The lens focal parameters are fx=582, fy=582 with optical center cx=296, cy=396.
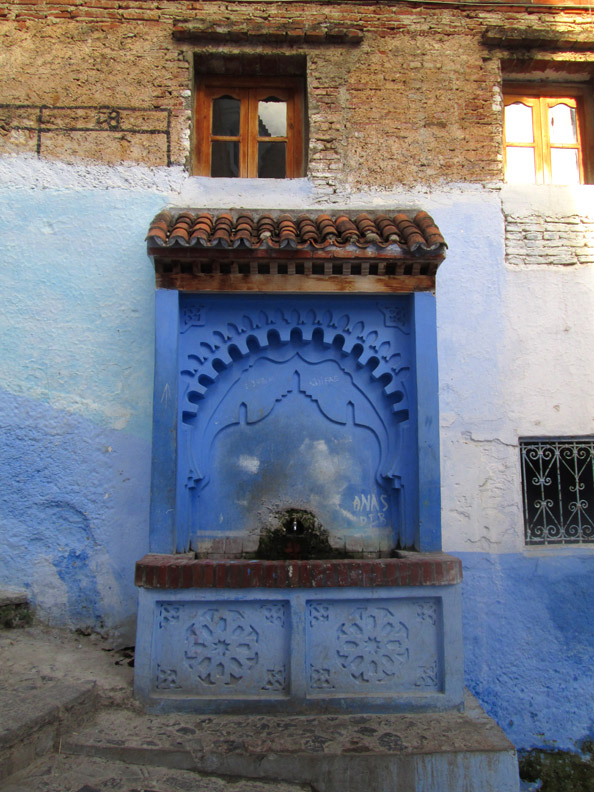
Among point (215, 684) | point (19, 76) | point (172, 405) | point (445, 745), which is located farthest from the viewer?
point (19, 76)

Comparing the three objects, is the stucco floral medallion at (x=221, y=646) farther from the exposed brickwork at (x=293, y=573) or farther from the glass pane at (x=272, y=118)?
the glass pane at (x=272, y=118)

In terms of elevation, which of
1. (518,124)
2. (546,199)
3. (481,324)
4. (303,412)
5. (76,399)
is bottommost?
(303,412)

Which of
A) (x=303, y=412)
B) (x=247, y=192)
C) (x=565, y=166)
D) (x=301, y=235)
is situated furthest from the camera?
(x=565, y=166)

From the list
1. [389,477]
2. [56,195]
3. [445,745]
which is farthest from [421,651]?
[56,195]

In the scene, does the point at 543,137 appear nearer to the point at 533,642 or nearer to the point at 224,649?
the point at 533,642

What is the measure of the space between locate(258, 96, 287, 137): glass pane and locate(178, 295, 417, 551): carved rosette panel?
192 centimetres

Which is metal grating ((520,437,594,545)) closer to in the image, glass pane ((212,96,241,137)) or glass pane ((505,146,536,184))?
glass pane ((505,146,536,184))

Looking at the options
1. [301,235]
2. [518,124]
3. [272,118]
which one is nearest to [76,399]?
[301,235]

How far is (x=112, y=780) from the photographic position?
9.84 feet

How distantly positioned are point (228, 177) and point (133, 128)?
34.9 inches

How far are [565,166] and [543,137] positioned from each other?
0.34m

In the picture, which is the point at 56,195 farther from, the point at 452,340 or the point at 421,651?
the point at 421,651

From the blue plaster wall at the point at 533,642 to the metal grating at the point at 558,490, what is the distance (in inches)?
7.2

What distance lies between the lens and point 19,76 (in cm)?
500
